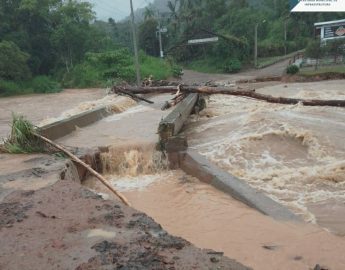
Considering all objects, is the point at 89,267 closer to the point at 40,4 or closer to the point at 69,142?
the point at 69,142

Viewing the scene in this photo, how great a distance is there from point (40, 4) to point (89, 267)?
1459 inches

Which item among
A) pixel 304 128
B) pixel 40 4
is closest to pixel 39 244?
pixel 304 128

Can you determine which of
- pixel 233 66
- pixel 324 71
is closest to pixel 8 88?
pixel 233 66

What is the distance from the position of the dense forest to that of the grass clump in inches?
917

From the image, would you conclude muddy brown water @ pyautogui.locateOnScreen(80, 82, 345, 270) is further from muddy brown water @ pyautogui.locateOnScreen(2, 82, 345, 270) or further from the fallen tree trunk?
the fallen tree trunk

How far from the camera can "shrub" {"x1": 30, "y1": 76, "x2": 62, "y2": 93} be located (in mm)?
32594

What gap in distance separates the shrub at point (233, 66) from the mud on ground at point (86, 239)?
4057 centimetres

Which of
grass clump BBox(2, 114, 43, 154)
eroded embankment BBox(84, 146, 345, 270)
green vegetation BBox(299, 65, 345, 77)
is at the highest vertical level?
grass clump BBox(2, 114, 43, 154)

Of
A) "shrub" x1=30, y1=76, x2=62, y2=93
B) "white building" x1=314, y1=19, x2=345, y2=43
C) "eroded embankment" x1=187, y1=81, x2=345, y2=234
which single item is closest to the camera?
"eroded embankment" x1=187, y1=81, x2=345, y2=234

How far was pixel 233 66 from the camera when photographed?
146ft

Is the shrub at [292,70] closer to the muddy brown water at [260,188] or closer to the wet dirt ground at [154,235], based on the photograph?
the muddy brown water at [260,188]

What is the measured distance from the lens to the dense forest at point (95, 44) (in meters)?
34.2

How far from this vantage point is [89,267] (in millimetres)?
3467

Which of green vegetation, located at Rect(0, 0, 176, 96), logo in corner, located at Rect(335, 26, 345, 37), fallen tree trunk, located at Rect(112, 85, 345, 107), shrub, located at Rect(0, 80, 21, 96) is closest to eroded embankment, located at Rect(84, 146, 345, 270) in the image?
fallen tree trunk, located at Rect(112, 85, 345, 107)
